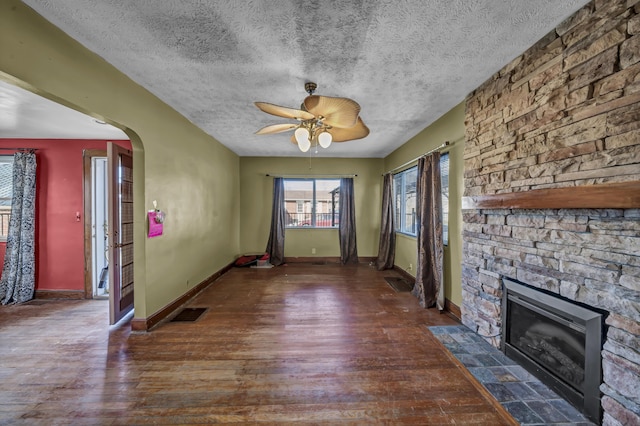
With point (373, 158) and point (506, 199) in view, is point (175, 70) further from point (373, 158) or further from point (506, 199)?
point (373, 158)

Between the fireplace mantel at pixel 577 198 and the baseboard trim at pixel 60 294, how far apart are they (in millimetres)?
5354

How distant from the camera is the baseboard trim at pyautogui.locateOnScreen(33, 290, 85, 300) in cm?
346

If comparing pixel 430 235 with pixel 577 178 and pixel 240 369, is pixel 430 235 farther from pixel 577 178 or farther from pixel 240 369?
pixel 240 369

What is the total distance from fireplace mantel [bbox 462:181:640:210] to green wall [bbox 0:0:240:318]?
11.2 feet

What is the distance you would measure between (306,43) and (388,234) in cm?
403

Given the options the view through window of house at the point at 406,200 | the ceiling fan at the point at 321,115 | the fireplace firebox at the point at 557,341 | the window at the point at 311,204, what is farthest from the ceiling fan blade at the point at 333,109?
the window at the point at 311,204

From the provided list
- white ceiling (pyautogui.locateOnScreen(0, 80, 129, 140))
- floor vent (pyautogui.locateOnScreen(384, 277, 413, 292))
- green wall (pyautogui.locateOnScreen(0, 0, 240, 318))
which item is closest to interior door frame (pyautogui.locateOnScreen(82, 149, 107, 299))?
white ceiling (pyautogui.locateOnScreen(0, 80, 129, 140))

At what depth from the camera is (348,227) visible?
5613 mm

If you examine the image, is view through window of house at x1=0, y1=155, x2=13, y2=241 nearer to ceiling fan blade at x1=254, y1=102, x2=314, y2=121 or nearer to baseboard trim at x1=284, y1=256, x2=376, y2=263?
ceiling fan blade at x1=254, y1=102, x2=314, y2=121

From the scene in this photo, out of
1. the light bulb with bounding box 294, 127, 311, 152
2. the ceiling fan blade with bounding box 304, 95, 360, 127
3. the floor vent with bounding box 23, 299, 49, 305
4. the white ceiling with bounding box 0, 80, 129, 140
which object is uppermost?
the white ceiling with bounding box 0, 80, 129, 140

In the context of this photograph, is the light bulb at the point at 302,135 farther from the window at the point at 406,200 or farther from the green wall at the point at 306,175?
the green wall at the point at 306,175

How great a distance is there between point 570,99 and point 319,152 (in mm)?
3967

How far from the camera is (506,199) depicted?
1963 millimetres

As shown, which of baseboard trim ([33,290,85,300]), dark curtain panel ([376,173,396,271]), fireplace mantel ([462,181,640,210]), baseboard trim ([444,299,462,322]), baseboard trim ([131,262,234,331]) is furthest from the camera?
dark curtain panel ([376,173,396,271])
